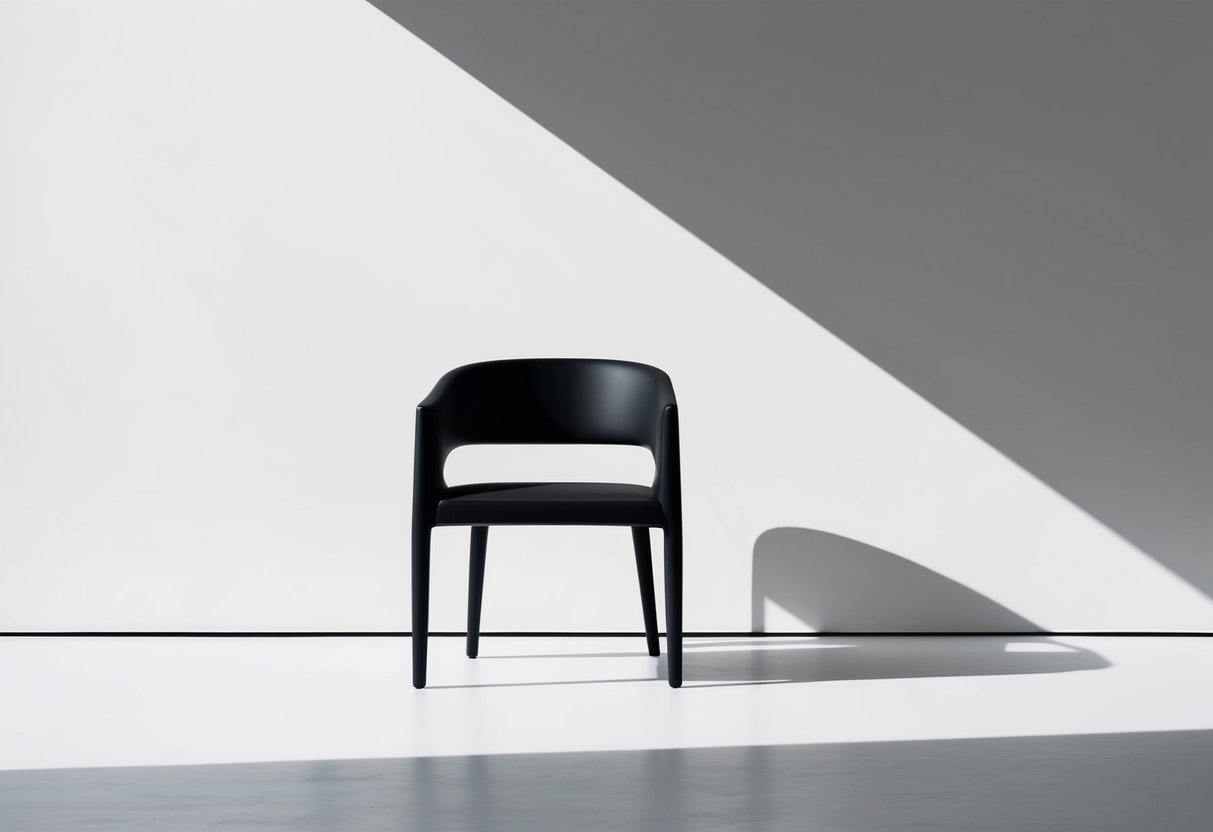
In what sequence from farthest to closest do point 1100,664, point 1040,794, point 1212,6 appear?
point 1212,6
point 1100,664
point 1040,794

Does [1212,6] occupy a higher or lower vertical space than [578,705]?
higher

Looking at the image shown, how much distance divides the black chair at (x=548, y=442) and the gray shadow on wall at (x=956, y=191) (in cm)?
74

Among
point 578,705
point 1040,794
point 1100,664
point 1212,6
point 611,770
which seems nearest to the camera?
point 1040,794

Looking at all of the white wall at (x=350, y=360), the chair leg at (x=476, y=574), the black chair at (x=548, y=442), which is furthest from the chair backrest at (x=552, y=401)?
the white wall at (x=350, y=360)

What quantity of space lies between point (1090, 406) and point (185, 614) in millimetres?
3016

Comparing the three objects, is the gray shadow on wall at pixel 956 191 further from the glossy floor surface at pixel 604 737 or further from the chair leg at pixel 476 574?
the chair leg at pixel 476 574

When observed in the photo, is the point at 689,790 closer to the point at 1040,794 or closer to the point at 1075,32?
the point at 1040,794

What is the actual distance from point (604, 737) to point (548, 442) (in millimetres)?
1067

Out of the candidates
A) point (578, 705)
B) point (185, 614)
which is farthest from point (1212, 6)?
point (185, 614)

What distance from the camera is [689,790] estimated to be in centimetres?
180

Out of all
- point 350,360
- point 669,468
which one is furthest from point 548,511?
point 350,360

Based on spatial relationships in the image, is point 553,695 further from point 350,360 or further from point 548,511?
point 350,360

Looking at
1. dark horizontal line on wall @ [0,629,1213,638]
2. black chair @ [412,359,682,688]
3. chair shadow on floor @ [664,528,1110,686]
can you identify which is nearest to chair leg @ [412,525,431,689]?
black chair @ [412,359,682,688]

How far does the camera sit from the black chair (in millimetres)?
2566
